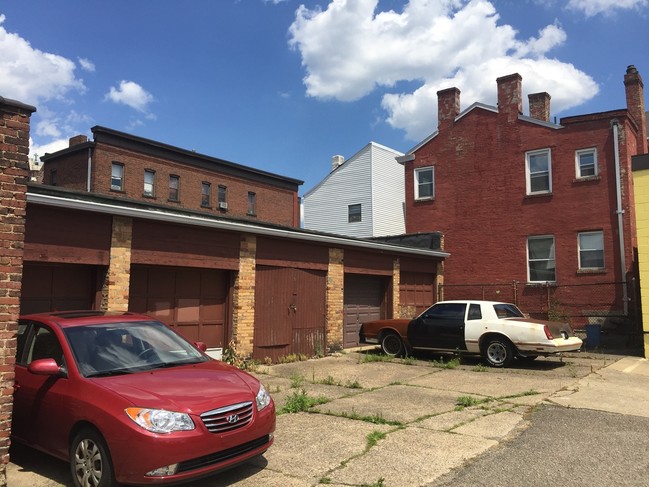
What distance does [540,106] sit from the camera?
21078mm

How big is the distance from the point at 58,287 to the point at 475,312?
8.96 metres

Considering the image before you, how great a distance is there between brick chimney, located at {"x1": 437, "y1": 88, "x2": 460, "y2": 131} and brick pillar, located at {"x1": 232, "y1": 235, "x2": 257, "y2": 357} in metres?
13.0

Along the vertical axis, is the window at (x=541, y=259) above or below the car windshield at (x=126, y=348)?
above

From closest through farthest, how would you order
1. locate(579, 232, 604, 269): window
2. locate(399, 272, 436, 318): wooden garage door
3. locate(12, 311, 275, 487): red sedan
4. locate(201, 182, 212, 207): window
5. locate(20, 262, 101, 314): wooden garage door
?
locate(12, 311, 275, 487): red sedan → locate(20, 262, 101, 314): wooden garage door → locate(399, 272, 436, 318): wooden garage door → locate(579, 232, 604, 269): window → locate(201, 182, 212, 207): window

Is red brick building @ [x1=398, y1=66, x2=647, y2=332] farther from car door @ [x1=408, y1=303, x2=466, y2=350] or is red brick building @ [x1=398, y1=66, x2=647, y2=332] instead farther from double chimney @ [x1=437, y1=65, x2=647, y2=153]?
car door @ [x1=408, y1=303, x2=466, y2=350]

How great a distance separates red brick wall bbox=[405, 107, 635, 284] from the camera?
1852 cm

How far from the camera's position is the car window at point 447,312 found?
12766 millimetres

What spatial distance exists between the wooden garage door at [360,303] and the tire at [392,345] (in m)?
1.94

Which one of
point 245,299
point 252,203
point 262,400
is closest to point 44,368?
point 262,400

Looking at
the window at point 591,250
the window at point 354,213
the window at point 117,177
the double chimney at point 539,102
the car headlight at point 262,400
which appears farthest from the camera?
the window at point 354,213

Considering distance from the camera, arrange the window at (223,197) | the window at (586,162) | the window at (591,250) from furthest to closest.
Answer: the window at (223,197) < the window at (586,162) < the window at (591,250)

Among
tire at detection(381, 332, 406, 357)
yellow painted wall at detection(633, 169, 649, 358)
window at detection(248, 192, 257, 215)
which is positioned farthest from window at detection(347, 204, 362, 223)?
yellow painted wall at detection(633, 169, 649, 358)

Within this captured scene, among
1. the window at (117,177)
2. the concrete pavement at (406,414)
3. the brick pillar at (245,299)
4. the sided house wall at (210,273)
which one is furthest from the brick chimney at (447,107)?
the window at (117,177)

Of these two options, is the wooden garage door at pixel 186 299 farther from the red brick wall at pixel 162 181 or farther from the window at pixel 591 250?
the red brick wall at pixel 162 181
